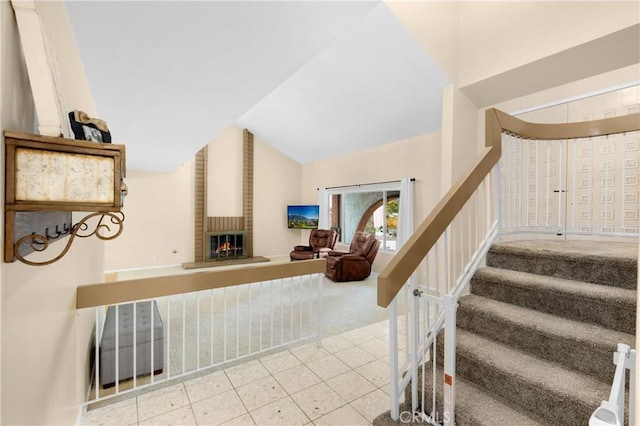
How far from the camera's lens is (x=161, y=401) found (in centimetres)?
203

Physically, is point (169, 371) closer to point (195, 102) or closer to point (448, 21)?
point (195, 102)

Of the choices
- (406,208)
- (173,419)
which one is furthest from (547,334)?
(406,208)

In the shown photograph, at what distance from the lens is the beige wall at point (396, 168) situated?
16.4 ft

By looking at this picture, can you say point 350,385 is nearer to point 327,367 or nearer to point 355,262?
point 327,367

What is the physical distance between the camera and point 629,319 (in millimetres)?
1434

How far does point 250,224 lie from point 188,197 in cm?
168

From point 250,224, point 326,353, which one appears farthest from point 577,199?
point 250,224

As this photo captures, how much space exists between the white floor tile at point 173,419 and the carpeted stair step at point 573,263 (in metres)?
2.41

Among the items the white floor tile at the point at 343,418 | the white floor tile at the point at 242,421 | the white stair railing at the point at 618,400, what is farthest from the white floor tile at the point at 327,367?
the white stair railing at the point at 618,400

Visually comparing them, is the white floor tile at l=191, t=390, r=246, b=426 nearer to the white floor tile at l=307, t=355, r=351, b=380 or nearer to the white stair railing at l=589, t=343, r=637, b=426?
the white floor tile at l=307, t=355, r=351, b=380

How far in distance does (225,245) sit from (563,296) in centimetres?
695

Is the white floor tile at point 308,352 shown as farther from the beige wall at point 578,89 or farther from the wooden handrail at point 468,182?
the beige wall at point 578,89

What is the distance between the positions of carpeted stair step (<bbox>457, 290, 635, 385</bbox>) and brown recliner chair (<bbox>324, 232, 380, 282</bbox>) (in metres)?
3.62

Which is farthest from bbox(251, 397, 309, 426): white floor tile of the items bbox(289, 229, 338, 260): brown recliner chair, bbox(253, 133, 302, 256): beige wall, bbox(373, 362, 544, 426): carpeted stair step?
bbox(253, 133, 302, 256): beige wall
